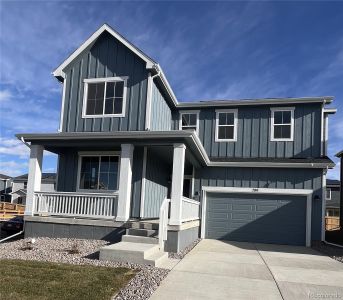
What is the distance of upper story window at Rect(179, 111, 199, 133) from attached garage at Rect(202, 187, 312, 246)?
320 centimetres

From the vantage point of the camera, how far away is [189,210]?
42.9ft

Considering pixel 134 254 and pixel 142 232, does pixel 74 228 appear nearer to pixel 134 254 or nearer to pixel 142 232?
pixel 142 232

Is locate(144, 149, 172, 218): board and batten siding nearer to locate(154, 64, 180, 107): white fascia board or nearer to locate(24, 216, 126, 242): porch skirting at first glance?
locate(24, 216, 126, 242): porch skirting

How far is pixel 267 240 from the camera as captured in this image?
1539 cm

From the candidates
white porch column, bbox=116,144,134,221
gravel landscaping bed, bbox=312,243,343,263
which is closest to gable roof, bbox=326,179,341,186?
gravel landscaping bed, bbox=312,243,343,263

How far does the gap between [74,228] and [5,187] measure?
136 ft

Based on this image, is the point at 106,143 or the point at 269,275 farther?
the point at 106,143

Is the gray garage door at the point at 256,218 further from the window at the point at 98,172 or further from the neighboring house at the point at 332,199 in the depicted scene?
the neighboring house at the point at 332,199

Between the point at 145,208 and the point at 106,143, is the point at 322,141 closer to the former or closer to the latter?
the point at 145,208

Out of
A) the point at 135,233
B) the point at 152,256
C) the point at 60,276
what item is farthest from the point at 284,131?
the point at 60,276

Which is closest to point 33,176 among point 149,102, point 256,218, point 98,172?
point 98,172

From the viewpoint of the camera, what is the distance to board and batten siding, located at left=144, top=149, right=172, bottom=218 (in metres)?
13.5

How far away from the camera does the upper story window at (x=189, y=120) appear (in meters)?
17.5

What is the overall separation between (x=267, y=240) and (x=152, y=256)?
7.96 meters
